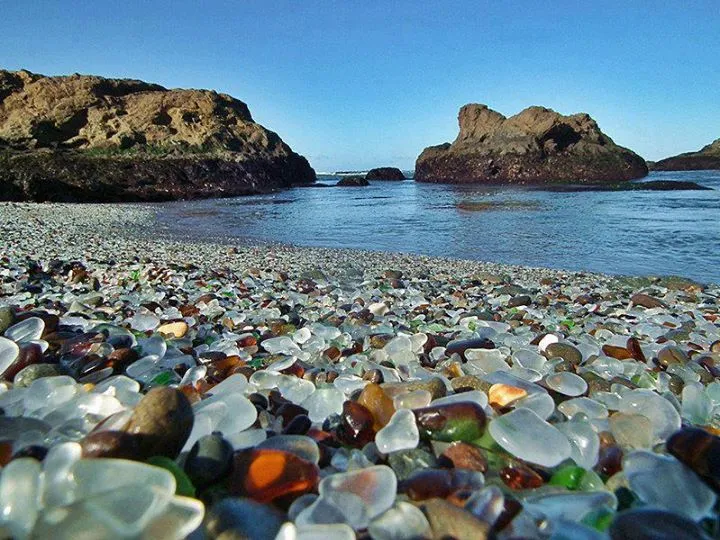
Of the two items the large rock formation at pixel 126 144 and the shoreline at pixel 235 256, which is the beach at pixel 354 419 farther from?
the large rock formation at pixel 126 144

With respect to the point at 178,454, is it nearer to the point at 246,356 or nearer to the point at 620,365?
the point at 246,356

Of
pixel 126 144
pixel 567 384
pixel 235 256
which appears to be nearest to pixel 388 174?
pixel 126 144

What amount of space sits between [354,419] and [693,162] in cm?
6457

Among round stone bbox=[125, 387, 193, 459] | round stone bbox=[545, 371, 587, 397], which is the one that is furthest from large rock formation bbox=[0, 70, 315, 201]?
round stone bbox=[545, 371, 587, 397]

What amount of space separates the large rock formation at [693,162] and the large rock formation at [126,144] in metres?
44.0

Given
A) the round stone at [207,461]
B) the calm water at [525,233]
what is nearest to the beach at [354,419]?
the round stone at [207,461]

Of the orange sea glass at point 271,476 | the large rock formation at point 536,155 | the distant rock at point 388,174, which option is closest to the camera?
the orange sea glass at point 271,476

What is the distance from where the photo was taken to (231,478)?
84cm

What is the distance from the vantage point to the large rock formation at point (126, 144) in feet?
64.6

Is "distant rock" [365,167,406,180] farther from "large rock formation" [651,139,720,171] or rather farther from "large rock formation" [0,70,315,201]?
"large rock formation" [651,139,720,171]

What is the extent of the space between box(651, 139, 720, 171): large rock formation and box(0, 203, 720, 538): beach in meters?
61.1

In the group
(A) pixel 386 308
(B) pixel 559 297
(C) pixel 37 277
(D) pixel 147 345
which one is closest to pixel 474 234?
(B) pixel 559 297

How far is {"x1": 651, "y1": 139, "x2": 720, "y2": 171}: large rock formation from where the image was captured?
5059cm

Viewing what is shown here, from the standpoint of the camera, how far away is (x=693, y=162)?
51844 millimetres
